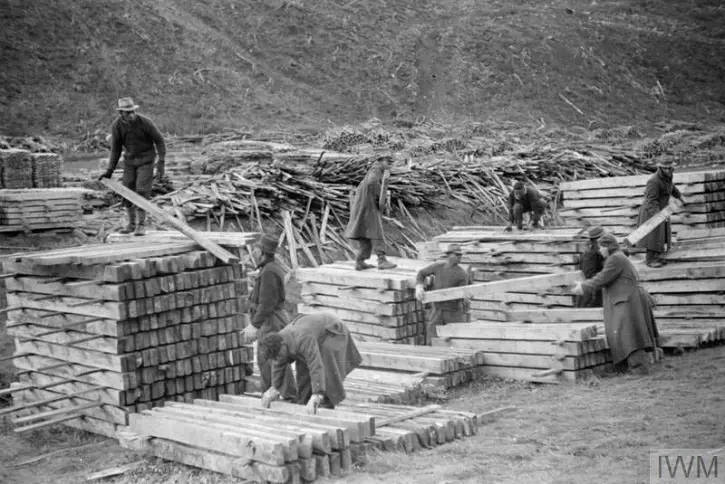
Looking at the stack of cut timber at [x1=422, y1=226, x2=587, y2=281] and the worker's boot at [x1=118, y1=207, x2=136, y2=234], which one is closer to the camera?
the worker's boot at [x1=118, y1=207, x2=136, y2=234]

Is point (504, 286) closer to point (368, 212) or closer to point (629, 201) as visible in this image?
point (368, 212)

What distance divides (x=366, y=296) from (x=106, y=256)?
5060 millimetres

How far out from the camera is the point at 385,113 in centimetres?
4225

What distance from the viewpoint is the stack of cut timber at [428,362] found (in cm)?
1297

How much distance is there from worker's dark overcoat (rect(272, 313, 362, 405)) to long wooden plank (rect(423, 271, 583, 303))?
3.22 meters

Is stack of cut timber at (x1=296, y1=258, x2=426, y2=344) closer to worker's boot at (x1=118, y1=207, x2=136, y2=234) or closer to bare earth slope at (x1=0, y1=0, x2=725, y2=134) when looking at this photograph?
worker's boot at (x1=118, y1=207, x2=136, y2=234)

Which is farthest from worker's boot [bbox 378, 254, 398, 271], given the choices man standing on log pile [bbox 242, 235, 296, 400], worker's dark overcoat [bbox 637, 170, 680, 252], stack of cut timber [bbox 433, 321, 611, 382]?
man standing on log pile [bbox 242, 235, 296, 400]

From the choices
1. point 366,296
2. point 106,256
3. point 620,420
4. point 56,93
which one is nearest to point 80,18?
point 56,93

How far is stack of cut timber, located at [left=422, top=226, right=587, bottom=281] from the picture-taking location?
16.3 meters

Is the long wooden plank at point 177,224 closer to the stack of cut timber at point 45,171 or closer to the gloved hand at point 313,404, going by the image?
the gloved hand at point 313,404

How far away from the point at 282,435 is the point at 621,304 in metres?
5.37

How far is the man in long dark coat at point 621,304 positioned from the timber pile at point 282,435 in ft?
9.79

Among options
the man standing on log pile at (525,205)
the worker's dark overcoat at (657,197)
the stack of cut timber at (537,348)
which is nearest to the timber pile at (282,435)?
the stack of cut timber at (537,348)

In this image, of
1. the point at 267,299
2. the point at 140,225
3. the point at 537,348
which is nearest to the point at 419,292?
the point at 537,348
